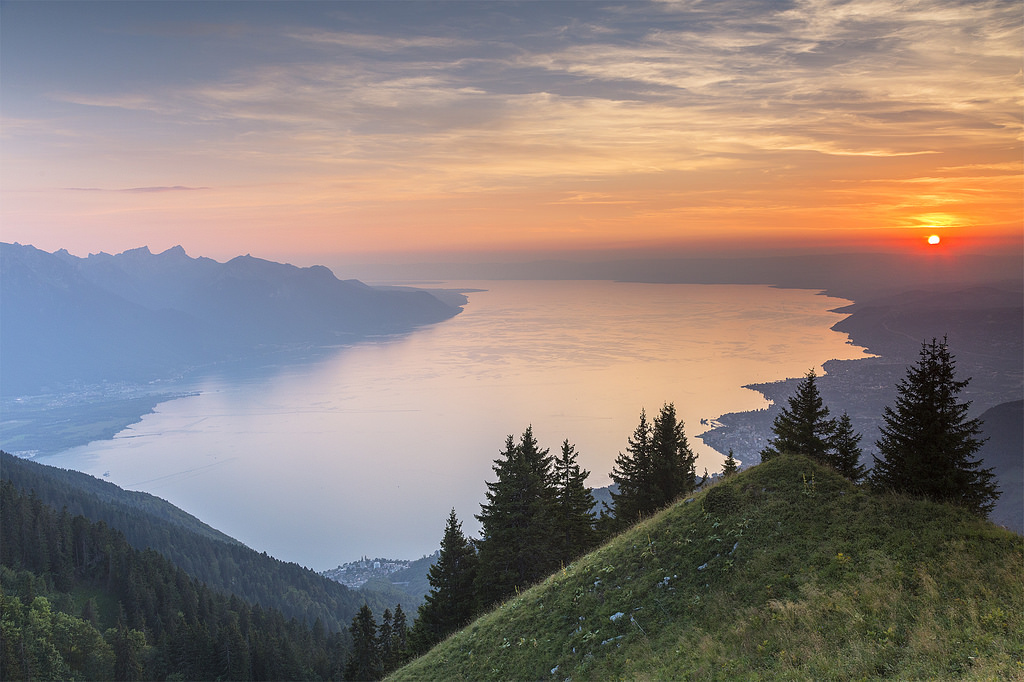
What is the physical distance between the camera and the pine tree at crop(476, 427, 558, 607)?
108ft

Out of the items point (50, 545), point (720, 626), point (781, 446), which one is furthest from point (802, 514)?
point (50, 545)

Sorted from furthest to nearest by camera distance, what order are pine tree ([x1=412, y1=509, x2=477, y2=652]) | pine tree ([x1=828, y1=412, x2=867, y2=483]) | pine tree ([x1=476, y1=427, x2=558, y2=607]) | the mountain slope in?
the mountain slope < pine tree ([x1=412, y1=509, x2=477, y2=652]) < pine tree ([x1=476, y1=427, x2=558, y2=607]) < pine tree ([x1=828, y1=412, x2=867, y2=483])

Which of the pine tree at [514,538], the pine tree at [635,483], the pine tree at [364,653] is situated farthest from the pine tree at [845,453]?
the pine tree at [364,653]

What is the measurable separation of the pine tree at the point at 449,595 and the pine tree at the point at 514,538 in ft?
4.84

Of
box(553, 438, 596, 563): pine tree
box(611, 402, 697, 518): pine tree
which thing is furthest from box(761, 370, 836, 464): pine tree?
box(553, 438, 596, 563): pine tree

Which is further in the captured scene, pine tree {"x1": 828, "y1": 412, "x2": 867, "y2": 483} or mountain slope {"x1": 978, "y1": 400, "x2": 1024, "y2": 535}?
mountain slope {"x1": 978, "y1": 400, "x2": 1024, "y2": 535}

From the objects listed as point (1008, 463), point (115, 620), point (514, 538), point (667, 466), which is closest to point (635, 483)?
point (667, 466)

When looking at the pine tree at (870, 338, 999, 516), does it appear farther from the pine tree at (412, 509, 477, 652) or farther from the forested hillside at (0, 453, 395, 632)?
the forested hillside at (0, 453, 395, 632)

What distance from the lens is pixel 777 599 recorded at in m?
15.8

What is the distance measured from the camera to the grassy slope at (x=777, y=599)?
499 inches

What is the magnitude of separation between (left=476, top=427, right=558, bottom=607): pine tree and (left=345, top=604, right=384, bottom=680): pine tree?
2735cm

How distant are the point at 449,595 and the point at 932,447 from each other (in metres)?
27.9

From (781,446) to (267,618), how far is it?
96872 millimetres

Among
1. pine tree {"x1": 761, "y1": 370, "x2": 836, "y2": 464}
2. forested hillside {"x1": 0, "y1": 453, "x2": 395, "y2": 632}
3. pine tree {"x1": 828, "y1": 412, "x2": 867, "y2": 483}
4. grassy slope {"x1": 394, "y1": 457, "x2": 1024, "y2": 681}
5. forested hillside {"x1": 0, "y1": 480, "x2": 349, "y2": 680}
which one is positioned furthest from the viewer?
forested hillside {"x1": 0, "y1": 453, "x2": 395, "y2": 632}
